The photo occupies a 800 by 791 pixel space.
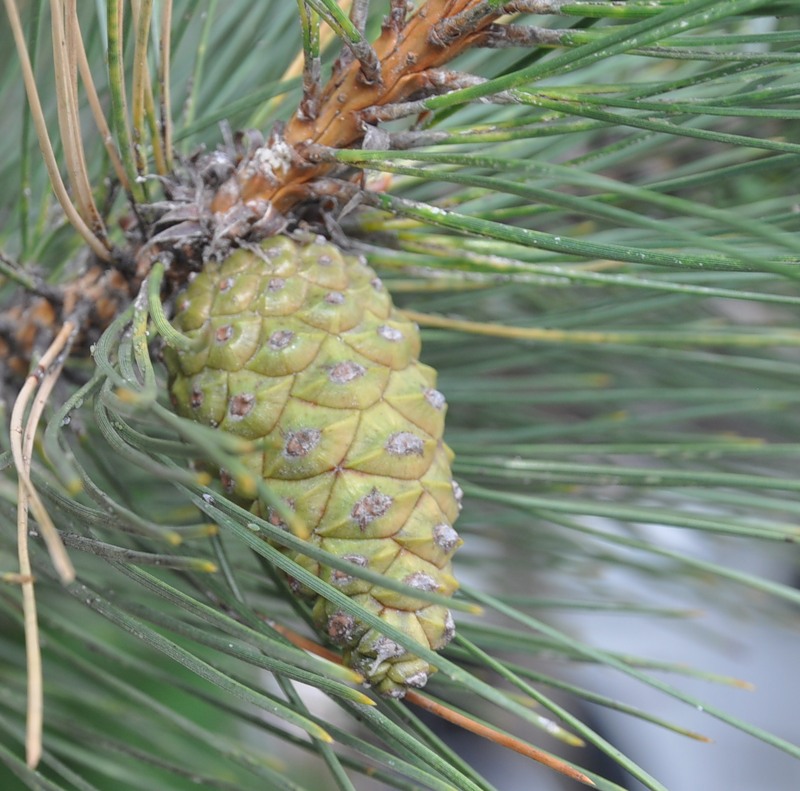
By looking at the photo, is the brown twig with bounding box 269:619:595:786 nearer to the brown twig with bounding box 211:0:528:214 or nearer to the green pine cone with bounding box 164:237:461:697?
the green pine cone with bounding box 164:237:461:697

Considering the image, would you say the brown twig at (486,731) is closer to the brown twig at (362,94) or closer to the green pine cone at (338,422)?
the green pine cone at (338,422)

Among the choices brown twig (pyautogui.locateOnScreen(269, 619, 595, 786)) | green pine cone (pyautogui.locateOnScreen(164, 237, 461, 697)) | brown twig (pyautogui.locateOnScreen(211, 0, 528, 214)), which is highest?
brown twig (pyautogui.locateOnScreen(211, 0, 528, 214))

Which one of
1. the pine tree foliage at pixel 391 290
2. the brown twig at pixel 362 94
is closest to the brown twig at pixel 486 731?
the pine tree foliage at pixel 391 290

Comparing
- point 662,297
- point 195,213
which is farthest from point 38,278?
point 662,297

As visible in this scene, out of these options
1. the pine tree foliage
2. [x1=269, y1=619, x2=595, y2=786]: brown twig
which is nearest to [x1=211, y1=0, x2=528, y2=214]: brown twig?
the pine tree foliage

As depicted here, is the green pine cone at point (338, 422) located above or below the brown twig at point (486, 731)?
above

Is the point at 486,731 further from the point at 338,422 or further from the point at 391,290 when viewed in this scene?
the point at 391,290
